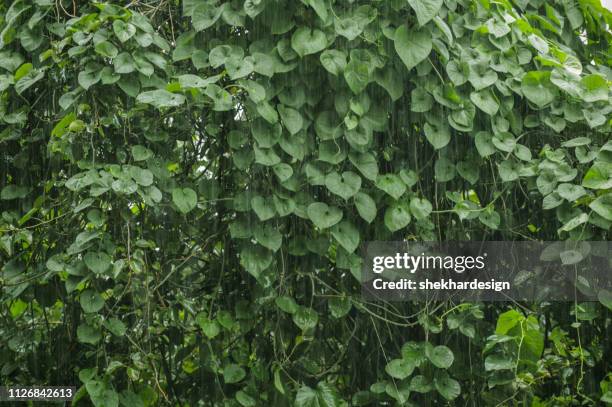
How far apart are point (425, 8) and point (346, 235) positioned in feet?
1.98

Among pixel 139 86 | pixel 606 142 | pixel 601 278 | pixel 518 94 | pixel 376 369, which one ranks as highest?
pixel 139 86

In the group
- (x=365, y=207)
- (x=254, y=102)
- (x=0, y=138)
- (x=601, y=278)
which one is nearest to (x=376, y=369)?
(x=365, y=207)

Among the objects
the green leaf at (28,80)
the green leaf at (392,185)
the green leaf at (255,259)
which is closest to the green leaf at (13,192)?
the green leaf at (28,80)

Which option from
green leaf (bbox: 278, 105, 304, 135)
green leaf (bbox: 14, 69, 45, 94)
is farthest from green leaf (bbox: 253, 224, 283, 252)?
green leaf (bbox: 14, 69, 45, 94)

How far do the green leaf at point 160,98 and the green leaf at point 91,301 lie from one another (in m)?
0.50

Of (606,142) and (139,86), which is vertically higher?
(139,86)

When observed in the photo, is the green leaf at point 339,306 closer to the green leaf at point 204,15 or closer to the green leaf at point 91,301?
the green leaf at point 91,301

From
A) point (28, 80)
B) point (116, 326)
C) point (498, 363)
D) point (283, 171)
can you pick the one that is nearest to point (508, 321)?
point (498, 363)

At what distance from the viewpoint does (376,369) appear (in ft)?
7.32

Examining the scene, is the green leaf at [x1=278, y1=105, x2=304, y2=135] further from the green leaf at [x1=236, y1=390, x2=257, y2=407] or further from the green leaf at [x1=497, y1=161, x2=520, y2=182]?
the green leaf at [x1=236, y1=390, x2=257, y2=407]

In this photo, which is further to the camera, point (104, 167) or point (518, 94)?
point (518, 94)

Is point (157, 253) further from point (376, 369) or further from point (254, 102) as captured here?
point (376, 369)

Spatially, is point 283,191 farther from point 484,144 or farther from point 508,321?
point 508,321

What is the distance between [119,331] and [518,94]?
4.09ft
